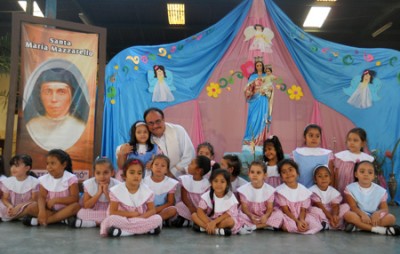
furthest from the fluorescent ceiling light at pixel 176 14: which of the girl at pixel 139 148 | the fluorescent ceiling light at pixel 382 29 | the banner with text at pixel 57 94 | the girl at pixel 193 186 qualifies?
the girl at pixel 193 186

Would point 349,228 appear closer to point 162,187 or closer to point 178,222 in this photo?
point 178,222

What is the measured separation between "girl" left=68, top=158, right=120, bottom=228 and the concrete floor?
5.0 inches

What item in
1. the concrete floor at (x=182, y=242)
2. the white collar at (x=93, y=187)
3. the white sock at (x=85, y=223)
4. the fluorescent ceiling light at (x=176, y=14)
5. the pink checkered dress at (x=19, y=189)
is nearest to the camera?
the concrete floor at (x=182, y=242)

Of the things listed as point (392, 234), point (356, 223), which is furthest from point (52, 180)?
point (392, 234)

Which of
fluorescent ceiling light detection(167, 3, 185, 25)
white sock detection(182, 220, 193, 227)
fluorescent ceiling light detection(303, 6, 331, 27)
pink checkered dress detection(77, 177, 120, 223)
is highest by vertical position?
fluorescent ceiling light detection(303, 6, 331, 27)

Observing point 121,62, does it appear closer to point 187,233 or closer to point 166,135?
point 166,135

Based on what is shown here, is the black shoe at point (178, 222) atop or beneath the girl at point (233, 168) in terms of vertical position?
beneath

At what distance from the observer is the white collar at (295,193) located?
3.06 m

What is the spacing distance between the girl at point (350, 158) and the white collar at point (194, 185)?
1136mm

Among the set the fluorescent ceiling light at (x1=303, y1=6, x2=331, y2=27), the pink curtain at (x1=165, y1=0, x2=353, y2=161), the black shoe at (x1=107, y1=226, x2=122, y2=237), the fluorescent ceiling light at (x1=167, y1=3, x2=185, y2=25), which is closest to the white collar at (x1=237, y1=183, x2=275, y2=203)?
the black shoe at (x1=107, y1=226, x2=122, y2=237)

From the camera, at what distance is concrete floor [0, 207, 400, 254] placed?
2328mm

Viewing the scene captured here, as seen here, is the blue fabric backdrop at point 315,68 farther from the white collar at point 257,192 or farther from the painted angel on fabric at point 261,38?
the white collar at point 257,192

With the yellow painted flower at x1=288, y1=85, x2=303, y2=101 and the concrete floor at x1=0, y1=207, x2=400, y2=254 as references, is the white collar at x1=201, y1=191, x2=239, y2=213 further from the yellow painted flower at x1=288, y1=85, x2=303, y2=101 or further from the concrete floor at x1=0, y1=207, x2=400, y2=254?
the yellow painted flower at x1=288, y1=85, x2=303, y2=101

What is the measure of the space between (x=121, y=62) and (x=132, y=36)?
4847mm
